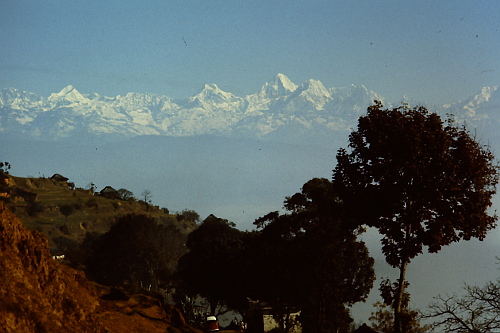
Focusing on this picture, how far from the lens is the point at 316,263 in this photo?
5503cm

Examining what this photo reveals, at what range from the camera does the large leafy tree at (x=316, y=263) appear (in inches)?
2165

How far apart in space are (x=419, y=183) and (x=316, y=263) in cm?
1955

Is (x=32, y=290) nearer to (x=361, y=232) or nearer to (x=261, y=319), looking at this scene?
(x=361, y=232)

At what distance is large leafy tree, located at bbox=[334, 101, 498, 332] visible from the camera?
3744 cm

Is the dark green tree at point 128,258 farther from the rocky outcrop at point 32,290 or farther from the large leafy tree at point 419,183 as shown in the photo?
the rocky outcrop at point 32,290

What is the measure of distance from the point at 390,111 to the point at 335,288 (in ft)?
70.2

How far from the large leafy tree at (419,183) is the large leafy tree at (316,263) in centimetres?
1496

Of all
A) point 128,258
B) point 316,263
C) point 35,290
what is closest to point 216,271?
point 316,263

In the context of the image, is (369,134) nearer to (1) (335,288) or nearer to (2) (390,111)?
(2) (390,111)

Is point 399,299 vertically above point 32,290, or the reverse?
point 399,299

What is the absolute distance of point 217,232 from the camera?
9981 cm

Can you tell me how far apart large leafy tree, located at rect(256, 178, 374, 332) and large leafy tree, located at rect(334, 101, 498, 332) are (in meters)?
15.0

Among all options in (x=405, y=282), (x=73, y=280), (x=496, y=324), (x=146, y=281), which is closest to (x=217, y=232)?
(x=146, y=281)

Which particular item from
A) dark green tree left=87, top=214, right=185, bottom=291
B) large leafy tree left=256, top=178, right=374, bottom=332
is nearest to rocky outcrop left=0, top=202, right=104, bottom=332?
large leafy tree left=256, top=178, right=374, bottom=332
